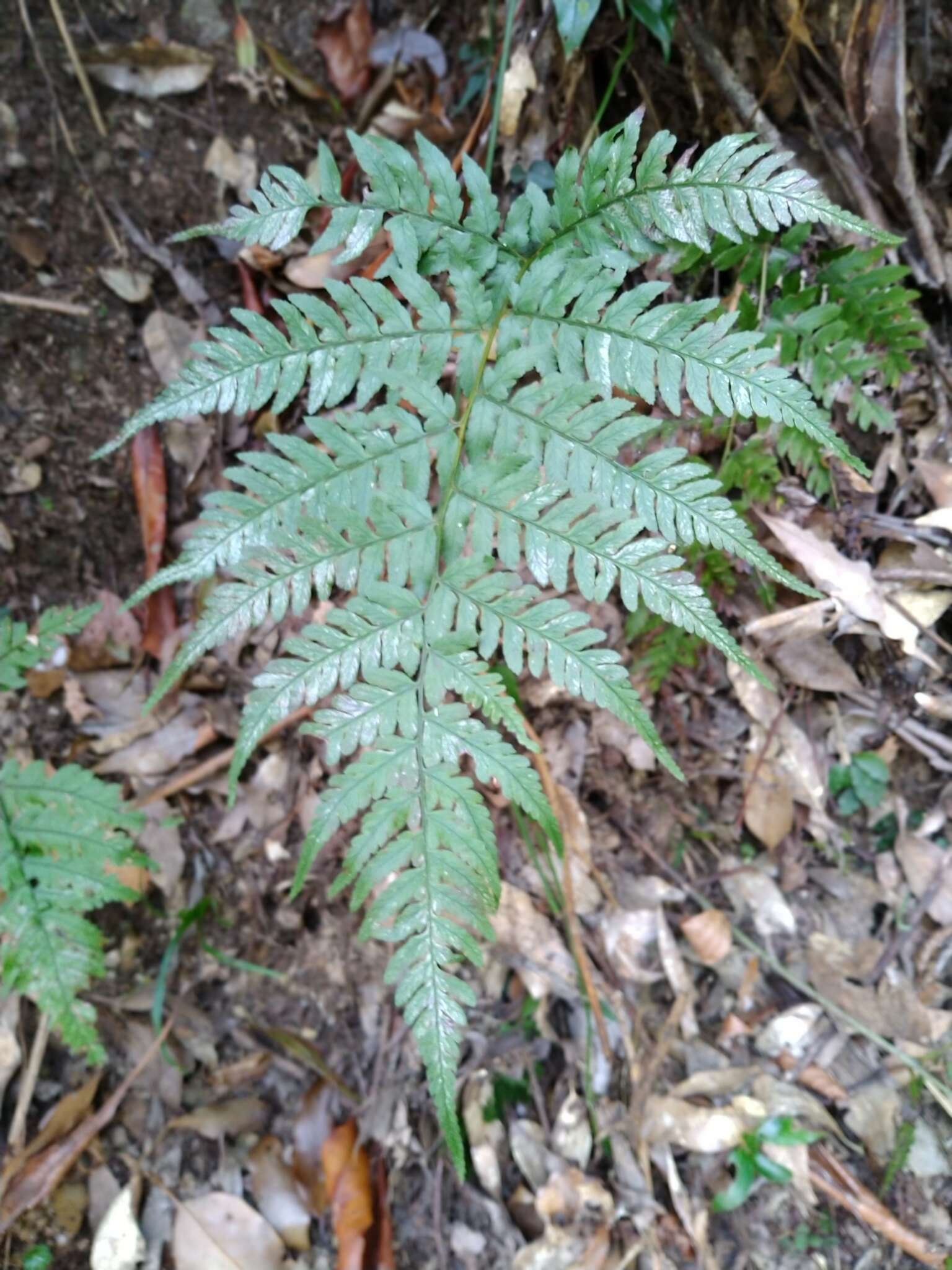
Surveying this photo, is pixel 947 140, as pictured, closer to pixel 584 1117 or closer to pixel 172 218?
pixel 172 218

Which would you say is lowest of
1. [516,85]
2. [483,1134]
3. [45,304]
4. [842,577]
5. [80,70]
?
[483,1134]

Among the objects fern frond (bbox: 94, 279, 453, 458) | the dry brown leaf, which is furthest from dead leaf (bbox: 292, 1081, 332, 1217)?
fern frond (bbox: 94, 279, 453, 458)

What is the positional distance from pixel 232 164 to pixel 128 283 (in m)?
0.59

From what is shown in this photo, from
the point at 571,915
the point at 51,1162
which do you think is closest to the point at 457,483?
the point at 571,915

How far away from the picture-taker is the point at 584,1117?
2.69m

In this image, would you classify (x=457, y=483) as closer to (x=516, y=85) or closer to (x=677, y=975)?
(x=516, y=85)

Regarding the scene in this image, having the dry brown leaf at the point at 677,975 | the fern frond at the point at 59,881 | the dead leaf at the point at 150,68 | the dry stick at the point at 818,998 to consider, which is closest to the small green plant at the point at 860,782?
the dry stick at the point at 818,998

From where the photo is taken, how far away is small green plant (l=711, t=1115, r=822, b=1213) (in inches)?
99.7

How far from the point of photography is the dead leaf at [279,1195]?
8.91 ft

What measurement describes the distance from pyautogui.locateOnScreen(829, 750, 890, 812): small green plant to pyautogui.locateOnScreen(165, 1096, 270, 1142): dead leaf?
7.36 feet

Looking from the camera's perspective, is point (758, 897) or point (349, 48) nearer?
point (758, 897)

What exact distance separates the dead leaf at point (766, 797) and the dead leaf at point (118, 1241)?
7.91ft

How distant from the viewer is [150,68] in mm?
2994

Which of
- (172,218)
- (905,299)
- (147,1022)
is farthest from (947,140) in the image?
(147,1022)
